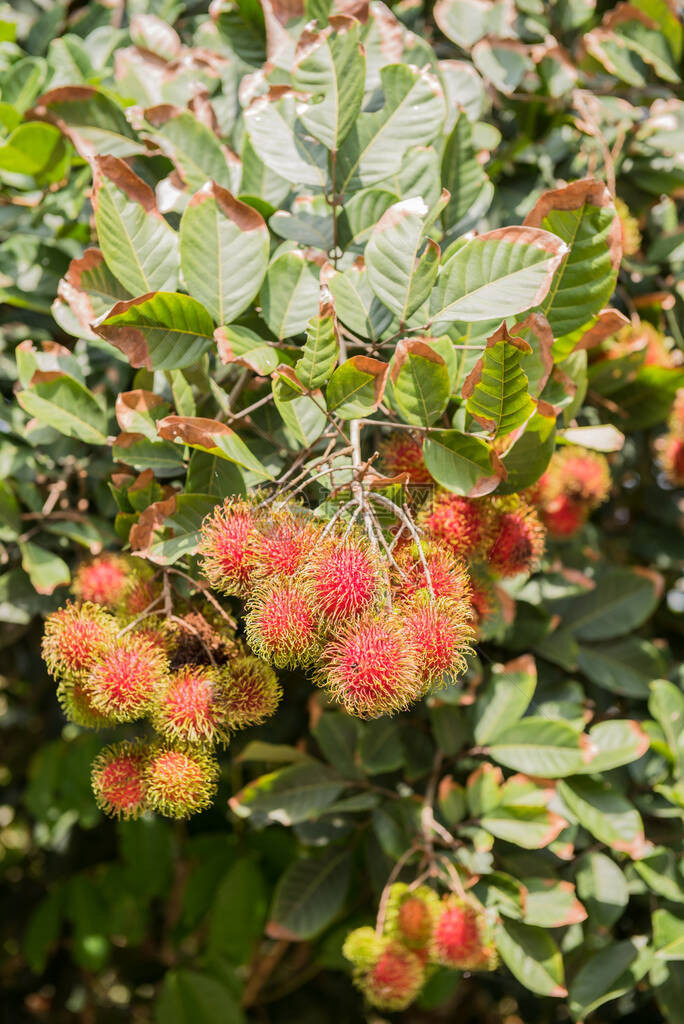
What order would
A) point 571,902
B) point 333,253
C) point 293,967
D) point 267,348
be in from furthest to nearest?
point 293,967 < point 571,902 < point 333,253 < point 267,348

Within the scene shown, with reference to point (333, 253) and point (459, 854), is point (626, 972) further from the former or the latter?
point (333, 253)

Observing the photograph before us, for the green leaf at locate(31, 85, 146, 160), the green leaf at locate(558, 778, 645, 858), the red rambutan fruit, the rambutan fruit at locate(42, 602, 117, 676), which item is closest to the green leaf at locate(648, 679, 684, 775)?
the green leaf at locate(558, 778, 645, 858)

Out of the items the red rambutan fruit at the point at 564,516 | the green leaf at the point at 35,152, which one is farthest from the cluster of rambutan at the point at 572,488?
the green leaf at the point at 35,152

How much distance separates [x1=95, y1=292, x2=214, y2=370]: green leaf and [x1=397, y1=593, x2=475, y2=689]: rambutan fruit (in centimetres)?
39

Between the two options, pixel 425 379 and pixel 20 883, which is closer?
pixel 425 379

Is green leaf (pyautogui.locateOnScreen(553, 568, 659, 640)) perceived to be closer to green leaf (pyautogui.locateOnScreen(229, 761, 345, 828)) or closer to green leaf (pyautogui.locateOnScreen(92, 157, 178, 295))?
green leaf (pyautogui.locateOnScreen(229, 761, 345, 828))

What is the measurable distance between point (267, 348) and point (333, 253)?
0.20 metres

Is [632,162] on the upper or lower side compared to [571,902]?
upper

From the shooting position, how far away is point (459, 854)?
1275 mm

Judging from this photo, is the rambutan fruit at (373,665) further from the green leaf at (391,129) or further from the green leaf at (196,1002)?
the green leaf at (196,1002)

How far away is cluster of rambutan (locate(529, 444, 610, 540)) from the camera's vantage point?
1.28 metres

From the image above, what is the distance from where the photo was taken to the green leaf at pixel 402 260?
0.86m

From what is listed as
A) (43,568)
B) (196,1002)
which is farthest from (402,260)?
(196,1002)

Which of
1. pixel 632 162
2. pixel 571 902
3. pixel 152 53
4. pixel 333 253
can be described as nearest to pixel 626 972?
pixel 571 902
